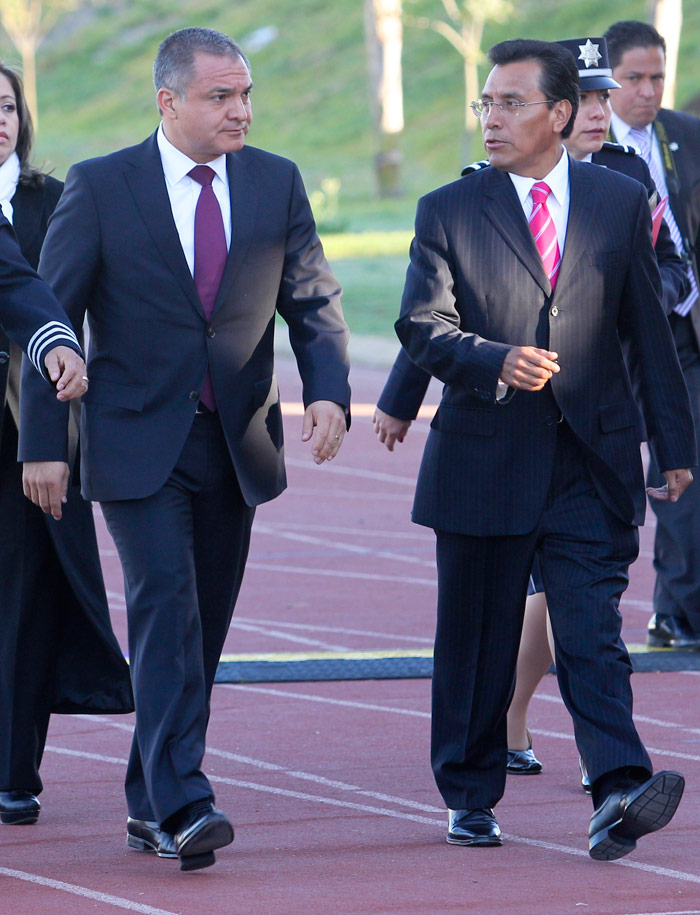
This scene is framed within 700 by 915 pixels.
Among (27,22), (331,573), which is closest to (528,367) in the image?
(331,573)

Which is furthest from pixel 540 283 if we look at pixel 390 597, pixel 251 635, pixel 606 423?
pixel 390 597

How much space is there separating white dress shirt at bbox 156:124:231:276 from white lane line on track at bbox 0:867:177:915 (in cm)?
160

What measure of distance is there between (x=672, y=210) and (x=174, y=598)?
11.4 feet

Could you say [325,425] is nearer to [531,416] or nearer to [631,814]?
[531,416]

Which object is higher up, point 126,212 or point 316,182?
point 316,182

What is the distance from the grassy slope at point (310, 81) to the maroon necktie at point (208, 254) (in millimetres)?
29375

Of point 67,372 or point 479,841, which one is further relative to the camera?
point 479,841

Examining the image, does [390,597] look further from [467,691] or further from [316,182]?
[316,182]

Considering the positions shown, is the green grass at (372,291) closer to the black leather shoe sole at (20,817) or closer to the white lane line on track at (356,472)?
the white lane line on track at (356,472)

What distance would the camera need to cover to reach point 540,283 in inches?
189

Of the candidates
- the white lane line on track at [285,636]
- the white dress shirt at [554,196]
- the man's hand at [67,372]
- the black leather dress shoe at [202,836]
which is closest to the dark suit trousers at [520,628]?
the white dress shirt at [554,196]

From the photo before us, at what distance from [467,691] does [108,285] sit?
145cm

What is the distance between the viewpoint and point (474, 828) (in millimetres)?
4863

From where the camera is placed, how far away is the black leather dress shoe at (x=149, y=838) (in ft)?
15.5
